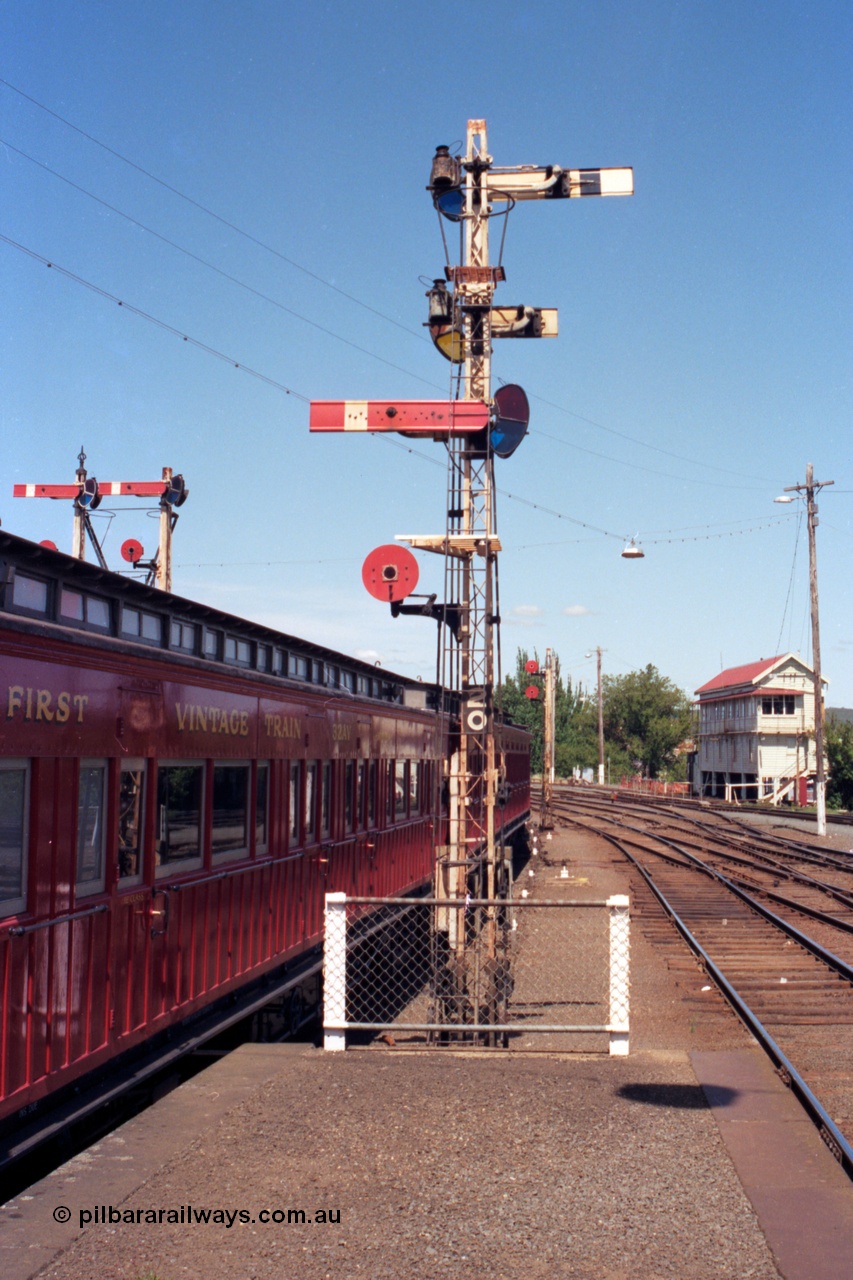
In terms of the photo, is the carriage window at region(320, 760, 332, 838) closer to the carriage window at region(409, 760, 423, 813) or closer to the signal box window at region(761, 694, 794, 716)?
the carriage window at region(409, 760, 423, 813)

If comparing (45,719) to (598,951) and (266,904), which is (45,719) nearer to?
(266,904)

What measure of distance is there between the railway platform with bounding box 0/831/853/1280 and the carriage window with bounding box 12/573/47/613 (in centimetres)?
279

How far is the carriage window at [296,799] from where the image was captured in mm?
9422

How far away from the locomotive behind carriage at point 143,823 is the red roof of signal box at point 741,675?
5406 centimetres

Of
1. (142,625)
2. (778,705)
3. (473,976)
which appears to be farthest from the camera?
(778,705)

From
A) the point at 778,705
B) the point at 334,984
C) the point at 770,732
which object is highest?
the point at 778,705

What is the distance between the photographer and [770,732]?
5953 cm

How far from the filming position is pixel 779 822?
39.6 m

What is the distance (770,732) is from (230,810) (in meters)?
55.3

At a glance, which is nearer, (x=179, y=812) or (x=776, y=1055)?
(x=179, y=812)

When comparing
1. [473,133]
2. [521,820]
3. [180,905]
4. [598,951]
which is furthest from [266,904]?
[521,820]

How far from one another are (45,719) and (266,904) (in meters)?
3.95

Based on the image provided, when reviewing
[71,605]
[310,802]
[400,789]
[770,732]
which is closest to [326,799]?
[310,802]

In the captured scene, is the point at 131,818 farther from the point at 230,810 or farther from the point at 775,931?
Answer: the point at 775,931
